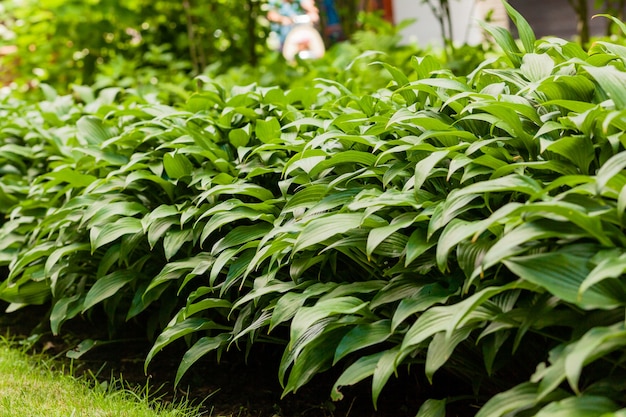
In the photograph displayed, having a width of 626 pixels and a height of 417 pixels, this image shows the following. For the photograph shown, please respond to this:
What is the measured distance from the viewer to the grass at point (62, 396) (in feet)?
8.09

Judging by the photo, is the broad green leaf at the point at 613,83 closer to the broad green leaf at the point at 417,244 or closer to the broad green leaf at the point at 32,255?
the broad green leaf at the point at 417,244

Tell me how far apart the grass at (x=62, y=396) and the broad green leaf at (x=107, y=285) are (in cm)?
30

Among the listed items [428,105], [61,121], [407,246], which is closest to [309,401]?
[407,246]

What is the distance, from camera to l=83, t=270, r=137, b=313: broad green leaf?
293cm

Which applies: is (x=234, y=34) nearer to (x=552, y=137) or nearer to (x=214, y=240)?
(x=214, y=240)

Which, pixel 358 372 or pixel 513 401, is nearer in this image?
pixel 513 401

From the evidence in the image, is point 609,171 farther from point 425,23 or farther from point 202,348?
point 425,23

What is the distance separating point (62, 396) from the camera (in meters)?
2.69

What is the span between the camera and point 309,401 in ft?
8.66

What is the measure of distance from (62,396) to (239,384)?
639 mm

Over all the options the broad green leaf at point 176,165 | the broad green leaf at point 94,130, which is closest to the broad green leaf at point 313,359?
the broad green leaf at point 176,165

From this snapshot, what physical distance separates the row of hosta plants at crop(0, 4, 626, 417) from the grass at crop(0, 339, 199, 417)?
186mm

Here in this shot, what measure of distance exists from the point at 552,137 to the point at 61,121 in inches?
127

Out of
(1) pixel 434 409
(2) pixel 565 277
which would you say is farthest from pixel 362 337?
(2) pixel 565 277
